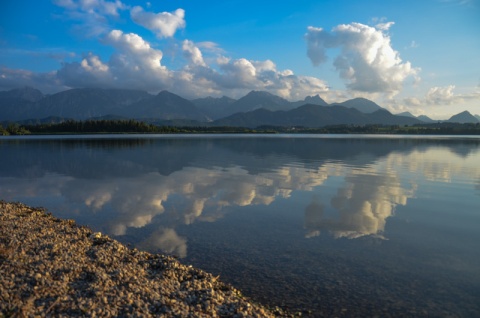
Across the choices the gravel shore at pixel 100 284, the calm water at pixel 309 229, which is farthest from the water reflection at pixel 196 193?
the gravel shore at pixel 100 284

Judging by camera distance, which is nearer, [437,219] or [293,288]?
[293,288]

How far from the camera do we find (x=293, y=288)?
47.6 ft

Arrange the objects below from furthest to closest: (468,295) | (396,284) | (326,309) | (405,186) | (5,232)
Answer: (405,186)
(5,232)
(396,284)
(468,295)
(326,309)

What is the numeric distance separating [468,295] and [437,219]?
13.4m

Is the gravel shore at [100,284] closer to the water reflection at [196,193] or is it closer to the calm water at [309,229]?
the calm water at [309,229]

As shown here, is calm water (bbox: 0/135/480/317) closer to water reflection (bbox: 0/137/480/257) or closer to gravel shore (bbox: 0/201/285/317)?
water reflection (bbox: 0/137/480/257)

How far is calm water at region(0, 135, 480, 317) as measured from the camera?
14.3 meters

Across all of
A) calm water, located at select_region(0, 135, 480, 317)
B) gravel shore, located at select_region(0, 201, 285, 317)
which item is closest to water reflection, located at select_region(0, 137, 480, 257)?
calm water, located at select_region(0, 135, 480, 317)

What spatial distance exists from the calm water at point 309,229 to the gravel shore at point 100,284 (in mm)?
2135

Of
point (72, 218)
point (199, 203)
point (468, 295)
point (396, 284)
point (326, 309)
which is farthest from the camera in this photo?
point (199, 203)

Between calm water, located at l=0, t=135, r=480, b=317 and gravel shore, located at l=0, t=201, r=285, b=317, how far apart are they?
7.00 ft

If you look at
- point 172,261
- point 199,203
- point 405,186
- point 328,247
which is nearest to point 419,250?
point 328,247

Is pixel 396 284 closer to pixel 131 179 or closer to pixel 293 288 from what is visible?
pixel 293 288

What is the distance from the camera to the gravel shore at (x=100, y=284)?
35.6ft
